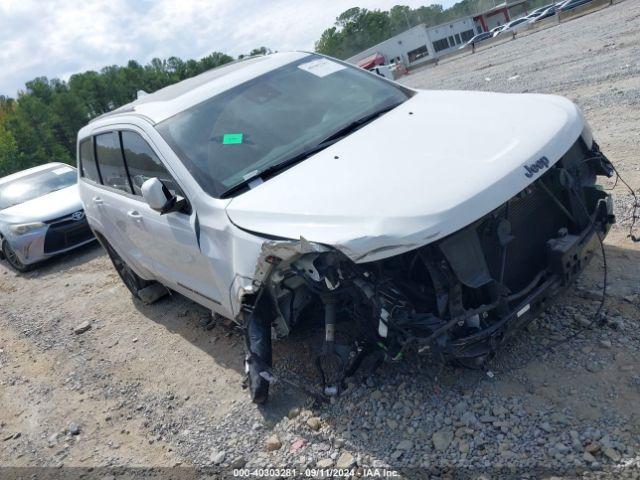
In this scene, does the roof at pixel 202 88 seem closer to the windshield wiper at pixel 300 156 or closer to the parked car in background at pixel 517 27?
the windshield wiper at pixel 300 156

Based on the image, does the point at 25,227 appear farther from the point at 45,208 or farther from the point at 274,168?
the point at 274,168

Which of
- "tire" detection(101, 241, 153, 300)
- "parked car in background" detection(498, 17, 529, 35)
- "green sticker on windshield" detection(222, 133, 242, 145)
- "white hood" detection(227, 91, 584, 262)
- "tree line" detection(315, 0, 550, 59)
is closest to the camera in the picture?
"white hood" detection(227, 91, 584, 262)

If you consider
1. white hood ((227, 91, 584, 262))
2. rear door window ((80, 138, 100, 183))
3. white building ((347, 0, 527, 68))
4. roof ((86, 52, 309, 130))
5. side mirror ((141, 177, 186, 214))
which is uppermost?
roof ((86, 52, 309, 130))

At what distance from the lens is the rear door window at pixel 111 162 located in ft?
14.7

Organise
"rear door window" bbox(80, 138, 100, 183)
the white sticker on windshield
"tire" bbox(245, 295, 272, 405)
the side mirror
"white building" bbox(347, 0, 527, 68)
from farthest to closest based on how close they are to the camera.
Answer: "white building" bbox(347, 0, 527, 68) → "rear door window" bbox(80, 138, 100, 183) → the white sticker on windshield → the side mirror → "tire" bbox(245, 295, 272, 405)

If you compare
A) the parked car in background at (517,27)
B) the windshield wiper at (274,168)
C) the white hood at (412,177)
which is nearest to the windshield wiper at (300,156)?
the windshield wiper at (274,168)

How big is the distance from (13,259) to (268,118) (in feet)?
23.2

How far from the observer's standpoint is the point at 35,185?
9812 millimetres

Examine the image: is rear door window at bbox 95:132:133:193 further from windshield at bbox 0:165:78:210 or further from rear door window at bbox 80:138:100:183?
windshield at bbox 0:165:78:210

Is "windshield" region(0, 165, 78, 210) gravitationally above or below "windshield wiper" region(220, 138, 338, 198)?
above

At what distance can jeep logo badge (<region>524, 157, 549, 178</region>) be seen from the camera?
8.77 ft

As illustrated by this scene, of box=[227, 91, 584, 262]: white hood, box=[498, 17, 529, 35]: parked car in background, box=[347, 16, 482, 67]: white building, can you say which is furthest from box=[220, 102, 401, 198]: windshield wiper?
box=[347, 16, 482, 67]: white building

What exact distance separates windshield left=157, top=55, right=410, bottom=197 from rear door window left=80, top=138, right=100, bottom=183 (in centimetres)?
171

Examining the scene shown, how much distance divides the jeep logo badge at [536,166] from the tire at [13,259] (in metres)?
8.36
